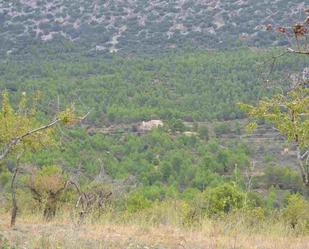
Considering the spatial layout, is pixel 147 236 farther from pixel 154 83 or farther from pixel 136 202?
pixel 154 83

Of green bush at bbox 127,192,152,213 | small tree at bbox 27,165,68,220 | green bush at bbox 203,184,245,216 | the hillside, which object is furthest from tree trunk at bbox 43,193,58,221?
the hillside

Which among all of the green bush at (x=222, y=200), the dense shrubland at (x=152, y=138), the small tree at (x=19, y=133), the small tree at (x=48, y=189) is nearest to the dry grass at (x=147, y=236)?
the dense shrubland at (x=152, y=138)

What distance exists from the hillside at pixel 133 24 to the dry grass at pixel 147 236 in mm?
41906

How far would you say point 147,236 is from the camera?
7879mm

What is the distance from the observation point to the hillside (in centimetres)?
5325

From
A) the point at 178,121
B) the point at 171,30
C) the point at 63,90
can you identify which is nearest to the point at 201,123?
the point at 178,121

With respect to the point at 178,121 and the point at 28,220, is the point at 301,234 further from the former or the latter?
the point at 178,121

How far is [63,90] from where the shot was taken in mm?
38406

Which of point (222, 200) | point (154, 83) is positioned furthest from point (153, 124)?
point (222, 200)

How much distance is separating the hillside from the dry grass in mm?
41906

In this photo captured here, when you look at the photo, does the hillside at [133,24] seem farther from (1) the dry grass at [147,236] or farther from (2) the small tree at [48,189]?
(1) the dry grass at [147,236]

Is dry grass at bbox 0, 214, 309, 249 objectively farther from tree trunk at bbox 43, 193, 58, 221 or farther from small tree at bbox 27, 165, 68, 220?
small tree at bbox 27, 165, 68, 220

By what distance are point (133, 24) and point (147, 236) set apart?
52662mm

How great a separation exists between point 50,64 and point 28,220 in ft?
130
